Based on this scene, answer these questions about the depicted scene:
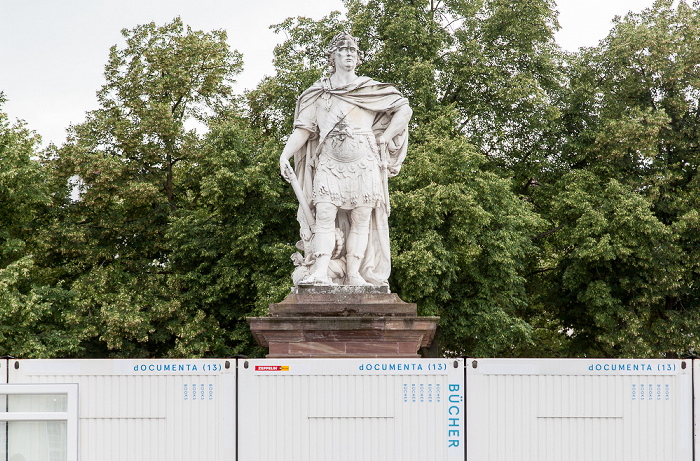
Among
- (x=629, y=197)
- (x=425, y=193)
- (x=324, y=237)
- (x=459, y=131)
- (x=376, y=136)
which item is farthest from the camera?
(x=459, y=131)

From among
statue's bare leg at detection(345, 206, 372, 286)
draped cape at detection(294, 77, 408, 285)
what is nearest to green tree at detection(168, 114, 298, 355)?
draped cape at detection(294, 77, 408, 285)

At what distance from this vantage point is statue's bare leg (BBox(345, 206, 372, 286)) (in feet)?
34.1

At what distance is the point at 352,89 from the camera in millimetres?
10531

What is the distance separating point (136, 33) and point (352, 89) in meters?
15.1

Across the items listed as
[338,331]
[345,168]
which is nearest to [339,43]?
[345,168]
